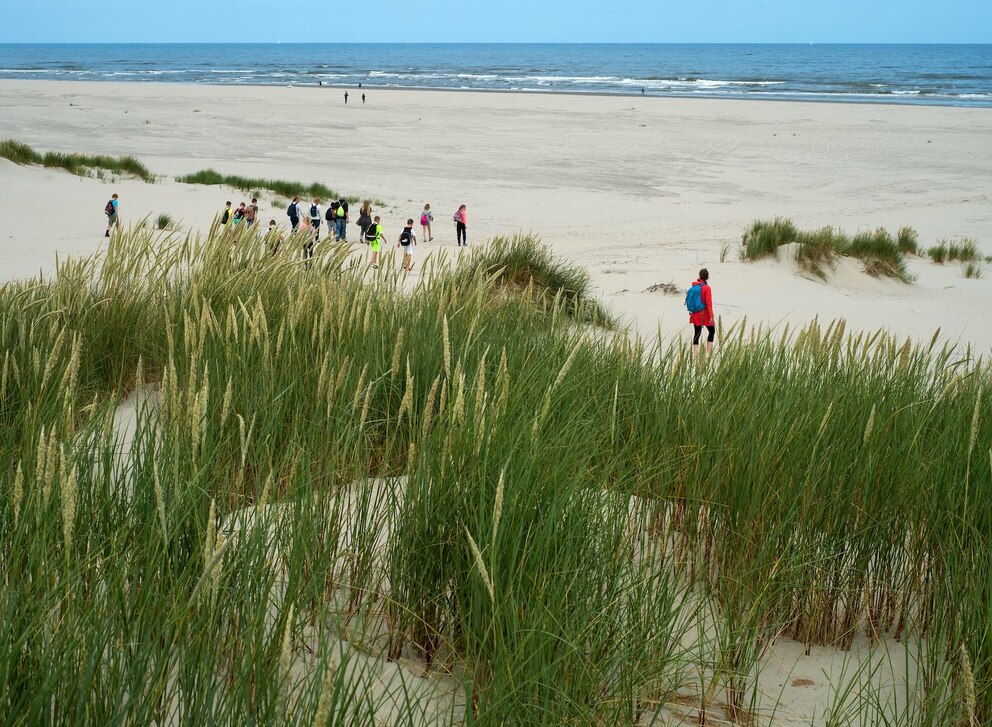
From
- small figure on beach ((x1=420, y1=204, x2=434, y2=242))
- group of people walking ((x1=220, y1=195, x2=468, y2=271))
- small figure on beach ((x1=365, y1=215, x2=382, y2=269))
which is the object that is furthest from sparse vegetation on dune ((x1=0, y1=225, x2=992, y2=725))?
small figure on beach ((x1=420, y1=204, x2=434, y2=242))

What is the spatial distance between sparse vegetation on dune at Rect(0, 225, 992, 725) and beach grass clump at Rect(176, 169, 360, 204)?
854 inches

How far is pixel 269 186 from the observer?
2583 centimetres

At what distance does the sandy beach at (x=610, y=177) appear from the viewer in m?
16.3

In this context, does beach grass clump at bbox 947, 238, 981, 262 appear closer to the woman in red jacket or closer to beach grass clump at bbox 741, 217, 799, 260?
beach grass clump at bbox 741, 217, 799, 260

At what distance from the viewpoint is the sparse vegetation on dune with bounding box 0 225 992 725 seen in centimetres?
209

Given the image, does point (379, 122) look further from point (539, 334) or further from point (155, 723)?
→ point (155, 723)

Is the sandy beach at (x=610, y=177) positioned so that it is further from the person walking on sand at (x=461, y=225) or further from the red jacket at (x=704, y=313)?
the red jacket at (x=704, y=313)

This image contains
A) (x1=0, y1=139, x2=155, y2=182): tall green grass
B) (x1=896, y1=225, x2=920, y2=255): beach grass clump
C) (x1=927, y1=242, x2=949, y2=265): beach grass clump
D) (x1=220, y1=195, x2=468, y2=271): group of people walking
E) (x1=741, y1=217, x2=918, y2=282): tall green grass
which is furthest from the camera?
(x1=0, y1=139, x2=155, y2=182): tall green grass

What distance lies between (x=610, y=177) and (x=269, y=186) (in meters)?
12.5

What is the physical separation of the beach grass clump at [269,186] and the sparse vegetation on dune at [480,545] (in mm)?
21698

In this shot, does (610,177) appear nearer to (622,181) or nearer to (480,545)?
(622,181)

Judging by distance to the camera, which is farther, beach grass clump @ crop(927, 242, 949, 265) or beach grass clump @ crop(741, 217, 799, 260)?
beach grass clump @ crop(927, 242, 949, 265)

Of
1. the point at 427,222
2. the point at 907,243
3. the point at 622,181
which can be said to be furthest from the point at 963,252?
the point at 622,181

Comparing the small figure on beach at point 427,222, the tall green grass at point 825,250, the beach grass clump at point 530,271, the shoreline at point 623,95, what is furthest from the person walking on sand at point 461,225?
the shoreline at point 623,95
